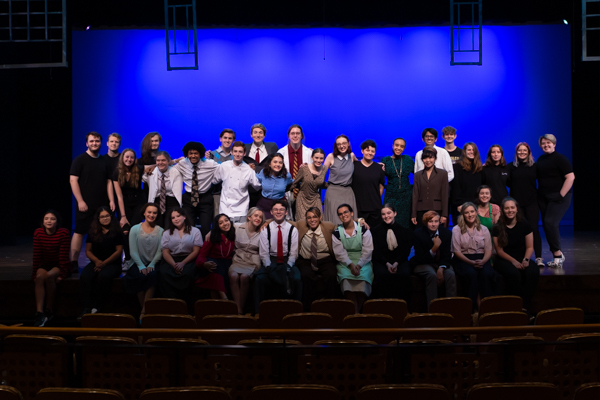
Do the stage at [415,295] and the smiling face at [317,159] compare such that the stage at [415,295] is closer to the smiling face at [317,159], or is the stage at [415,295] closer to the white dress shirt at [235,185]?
the white dress shirt at [235,185]

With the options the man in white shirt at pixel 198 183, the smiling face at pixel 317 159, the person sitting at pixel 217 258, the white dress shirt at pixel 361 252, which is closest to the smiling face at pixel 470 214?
the white dress shirt at pixel 361 252

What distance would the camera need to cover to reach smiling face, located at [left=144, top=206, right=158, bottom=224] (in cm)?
530

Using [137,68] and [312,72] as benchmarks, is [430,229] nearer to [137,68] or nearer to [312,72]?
[312,72]

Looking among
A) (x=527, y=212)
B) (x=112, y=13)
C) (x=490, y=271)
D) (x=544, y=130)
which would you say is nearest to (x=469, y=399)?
(x=490, y=271)

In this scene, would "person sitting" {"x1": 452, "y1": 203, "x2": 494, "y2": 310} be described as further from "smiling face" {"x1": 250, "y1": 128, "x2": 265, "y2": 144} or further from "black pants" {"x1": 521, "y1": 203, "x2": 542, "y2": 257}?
"smiling face" {"x1": 250, "y1": 128, "x2": 265, "y2": 144}

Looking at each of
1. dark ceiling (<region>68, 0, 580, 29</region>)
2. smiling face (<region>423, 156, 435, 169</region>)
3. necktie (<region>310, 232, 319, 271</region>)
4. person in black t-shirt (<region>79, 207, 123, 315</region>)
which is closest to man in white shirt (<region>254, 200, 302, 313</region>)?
necktie (<region>310, 232, 319, 271</region>)

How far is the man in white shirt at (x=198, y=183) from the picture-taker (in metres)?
5.75

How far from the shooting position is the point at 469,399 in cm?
260

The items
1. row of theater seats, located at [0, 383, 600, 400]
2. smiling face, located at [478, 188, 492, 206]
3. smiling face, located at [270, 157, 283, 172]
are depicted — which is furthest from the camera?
smiling face, located at [270, 157, 283, 172]

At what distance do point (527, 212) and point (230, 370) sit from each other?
3870mm

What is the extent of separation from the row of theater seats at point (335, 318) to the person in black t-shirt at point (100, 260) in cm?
135

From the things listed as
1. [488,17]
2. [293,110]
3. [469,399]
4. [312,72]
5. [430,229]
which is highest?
[488,17]

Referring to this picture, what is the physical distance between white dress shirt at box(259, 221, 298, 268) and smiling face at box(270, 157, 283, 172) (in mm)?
565

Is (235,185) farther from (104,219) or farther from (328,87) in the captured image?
(328,87)
